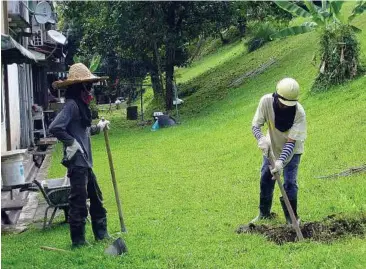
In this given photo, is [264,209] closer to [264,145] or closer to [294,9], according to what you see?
[264,145]

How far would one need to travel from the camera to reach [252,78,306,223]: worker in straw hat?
6910mm

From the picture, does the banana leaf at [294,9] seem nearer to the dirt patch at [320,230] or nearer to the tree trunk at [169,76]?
the tree trunk at [169,76]

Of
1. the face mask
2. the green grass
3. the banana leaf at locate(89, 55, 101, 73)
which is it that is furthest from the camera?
the banana leaf at locate(89, 55, 101, 73)

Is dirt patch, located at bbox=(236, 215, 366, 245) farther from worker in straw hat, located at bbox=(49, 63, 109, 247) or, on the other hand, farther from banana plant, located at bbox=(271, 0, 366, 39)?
banana plant, located at bbox=(271, 0, 366, 39)

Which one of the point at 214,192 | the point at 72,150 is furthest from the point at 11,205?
the point at 214,192

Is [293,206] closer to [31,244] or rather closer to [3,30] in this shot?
[31,244]

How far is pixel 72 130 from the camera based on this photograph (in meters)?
6.96

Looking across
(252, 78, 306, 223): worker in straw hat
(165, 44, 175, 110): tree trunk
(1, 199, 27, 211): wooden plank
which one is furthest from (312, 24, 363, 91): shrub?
(1, 199, 27, 211): wooden plank

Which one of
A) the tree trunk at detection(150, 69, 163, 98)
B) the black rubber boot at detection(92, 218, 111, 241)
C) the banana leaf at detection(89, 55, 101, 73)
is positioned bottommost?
the tree trunk at detection(150, 69, 163, 98)

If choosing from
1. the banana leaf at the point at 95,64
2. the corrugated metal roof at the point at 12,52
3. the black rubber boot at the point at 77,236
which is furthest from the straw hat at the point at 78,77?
the banana leaf at the point at 95,64

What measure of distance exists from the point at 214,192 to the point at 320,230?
3.21 m

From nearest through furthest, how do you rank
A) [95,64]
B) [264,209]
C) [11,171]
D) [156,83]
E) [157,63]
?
[264,209] → [11,171] → [157,63] → [95,64] → [156,83]

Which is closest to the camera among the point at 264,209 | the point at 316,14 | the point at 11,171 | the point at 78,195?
the point at 78,195

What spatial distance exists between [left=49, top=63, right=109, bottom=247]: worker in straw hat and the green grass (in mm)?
458
